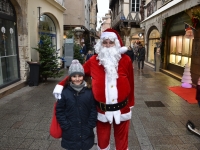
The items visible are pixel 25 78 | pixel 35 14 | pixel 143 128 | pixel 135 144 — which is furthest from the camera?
pixel 35 14

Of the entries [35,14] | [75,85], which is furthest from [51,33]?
[75,85]

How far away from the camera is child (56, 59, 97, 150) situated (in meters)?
2.30

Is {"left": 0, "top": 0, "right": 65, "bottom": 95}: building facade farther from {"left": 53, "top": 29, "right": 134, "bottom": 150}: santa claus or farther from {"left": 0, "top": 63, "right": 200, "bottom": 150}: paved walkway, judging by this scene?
{"left": 53, "top": 29, "right": 134, "bottom": 150}: santa claus

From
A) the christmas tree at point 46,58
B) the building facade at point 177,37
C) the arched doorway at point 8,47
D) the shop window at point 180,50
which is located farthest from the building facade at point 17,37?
the shop window at point 180,50

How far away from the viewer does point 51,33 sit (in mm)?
12297

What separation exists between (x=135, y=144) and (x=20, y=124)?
2.48 meters

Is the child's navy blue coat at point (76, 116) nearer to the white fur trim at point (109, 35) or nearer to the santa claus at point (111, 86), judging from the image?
the santa claus at point (111, 86)

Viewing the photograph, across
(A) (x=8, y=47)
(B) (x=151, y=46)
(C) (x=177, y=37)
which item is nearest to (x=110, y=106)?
(A) (x=8, y=47)

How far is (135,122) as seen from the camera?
14.5 ft

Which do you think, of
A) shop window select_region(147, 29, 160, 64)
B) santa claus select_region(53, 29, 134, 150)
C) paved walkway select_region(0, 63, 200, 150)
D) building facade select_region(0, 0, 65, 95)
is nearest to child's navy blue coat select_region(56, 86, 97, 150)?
santa claus select_region(53, 29, 134, 150)

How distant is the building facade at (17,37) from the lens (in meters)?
6.88

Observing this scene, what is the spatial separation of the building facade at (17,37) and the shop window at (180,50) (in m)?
7.22

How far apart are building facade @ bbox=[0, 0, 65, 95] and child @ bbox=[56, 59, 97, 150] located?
16.9 ft

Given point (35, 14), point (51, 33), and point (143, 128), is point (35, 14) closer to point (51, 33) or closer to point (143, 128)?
point (51, 33)
